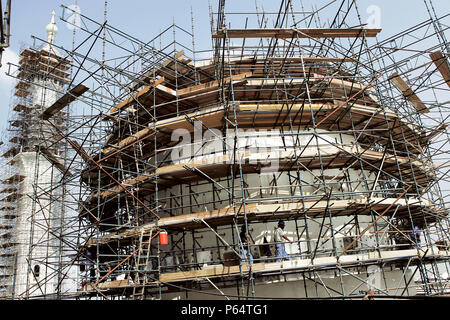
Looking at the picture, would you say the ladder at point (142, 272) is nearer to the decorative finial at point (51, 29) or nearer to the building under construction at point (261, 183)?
the building under construction at point (261, 183)

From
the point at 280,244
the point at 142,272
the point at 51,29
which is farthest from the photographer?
the point at 51,29

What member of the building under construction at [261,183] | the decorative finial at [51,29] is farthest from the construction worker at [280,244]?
the decorative finial at [51,29]

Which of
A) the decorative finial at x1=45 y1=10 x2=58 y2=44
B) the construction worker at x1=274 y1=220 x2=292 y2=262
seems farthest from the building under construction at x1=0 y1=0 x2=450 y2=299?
A: the decorative finial at x1=45 y1=10 x2=58 y2=44

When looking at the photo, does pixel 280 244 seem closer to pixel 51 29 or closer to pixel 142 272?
pixel 142 272

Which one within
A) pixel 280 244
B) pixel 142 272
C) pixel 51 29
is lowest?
pixel 142 272

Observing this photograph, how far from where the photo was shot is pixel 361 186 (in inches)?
594

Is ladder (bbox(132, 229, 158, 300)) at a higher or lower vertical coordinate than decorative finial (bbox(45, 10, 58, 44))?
lower

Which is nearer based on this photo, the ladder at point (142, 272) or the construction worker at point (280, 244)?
the construction worker at point (280, 244)

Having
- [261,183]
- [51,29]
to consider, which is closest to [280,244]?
[261,183]

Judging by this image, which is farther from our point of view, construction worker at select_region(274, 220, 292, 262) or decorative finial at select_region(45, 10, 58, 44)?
decorative finial at select_region(45, 10, 58, 44)

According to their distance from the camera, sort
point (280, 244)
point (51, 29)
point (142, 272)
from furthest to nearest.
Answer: point (51, 29) → point (142, 272) → point (280, 244)

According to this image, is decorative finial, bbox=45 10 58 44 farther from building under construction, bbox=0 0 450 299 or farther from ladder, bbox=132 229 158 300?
ladder, bbox=132 229 158 300
